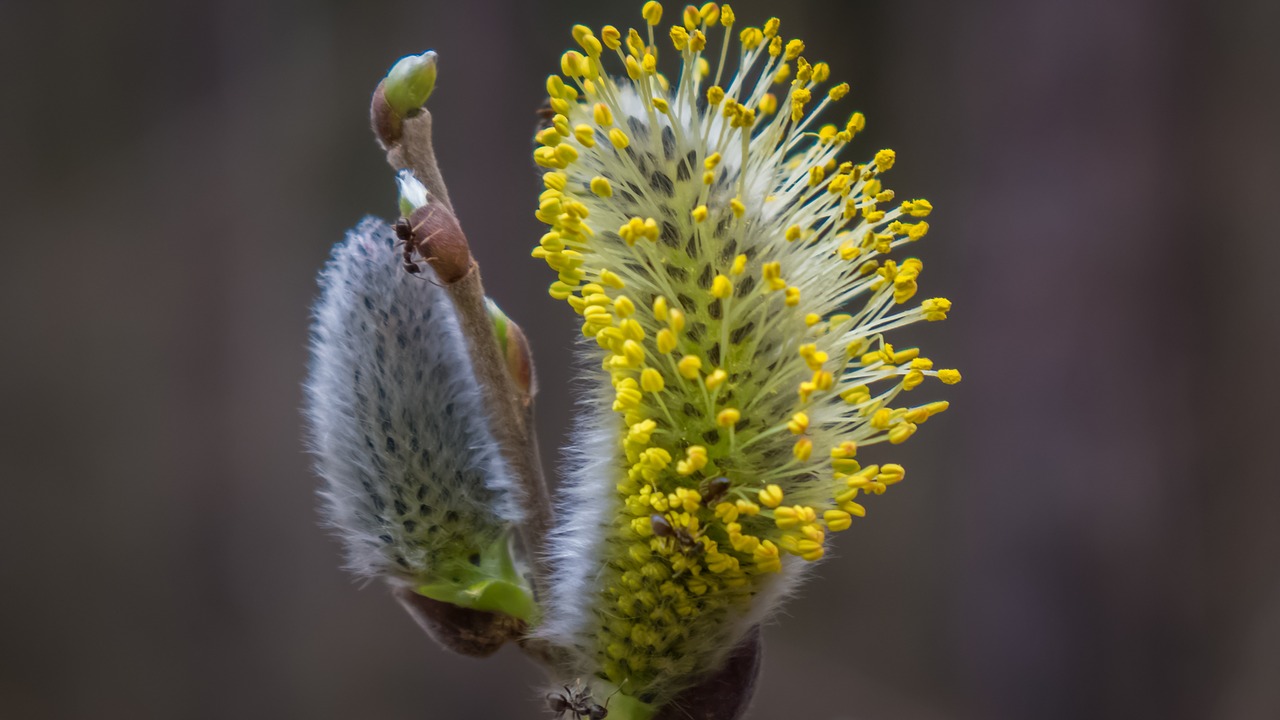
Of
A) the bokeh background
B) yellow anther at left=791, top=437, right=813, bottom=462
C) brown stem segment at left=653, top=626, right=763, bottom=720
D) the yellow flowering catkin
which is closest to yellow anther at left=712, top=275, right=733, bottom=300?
the yellow flowering catkin

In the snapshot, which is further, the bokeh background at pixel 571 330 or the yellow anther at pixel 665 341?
the bokeh background at pixel 571 330

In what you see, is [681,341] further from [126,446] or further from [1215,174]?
[126,446]

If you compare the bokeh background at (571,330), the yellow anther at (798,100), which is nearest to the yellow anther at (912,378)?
the yellow anther at (798,100)

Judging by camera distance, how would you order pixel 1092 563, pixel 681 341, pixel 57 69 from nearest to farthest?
pixel 681 341, pixel 1092 563, pixel 57 69

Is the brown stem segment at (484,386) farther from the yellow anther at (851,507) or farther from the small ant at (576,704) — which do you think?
the yellow anther at (851,507)

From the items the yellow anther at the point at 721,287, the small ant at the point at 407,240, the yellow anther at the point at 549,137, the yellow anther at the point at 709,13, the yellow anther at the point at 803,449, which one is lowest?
the yellow anther at the point at 803,449

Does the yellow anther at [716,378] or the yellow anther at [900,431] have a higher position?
the yellow anther at [716,378]

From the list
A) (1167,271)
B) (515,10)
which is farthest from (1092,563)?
(515,10)
